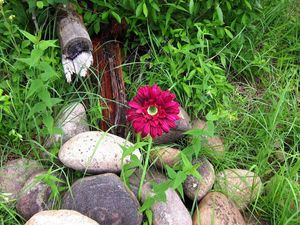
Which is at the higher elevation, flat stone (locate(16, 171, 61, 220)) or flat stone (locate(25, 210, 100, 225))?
flat stone (locate(25, 210, 100, 225))

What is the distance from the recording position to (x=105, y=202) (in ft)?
7.09

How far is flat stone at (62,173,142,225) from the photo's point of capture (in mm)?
2156

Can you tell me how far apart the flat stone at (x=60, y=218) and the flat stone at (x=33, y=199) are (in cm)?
17

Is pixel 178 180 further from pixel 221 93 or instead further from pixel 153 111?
pixel 221 93

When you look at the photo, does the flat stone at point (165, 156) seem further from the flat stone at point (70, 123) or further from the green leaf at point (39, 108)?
the green leaf at point (39, 108)

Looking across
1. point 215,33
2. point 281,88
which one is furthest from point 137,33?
point 281,88

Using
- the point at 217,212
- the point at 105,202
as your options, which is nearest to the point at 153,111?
the point at 105,202

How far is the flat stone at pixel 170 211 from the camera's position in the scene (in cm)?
224

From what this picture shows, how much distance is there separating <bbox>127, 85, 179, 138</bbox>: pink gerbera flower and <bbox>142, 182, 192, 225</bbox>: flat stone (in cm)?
30

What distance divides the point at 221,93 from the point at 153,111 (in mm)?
711

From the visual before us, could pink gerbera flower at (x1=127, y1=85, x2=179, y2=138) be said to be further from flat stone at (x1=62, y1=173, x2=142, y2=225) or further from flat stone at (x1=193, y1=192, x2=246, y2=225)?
flat stone at (x1=193, y1=192, x2=246, y2=225)

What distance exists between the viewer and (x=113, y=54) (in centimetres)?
283

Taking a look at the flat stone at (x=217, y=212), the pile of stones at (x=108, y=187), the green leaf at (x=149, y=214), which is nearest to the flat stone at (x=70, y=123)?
the pile of stones at (x=108, y=187)

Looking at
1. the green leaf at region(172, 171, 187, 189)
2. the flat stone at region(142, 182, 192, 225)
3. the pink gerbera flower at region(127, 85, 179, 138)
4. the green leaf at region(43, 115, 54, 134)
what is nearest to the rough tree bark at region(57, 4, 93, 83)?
the green leaf at region(43, 115, 54, 134)
